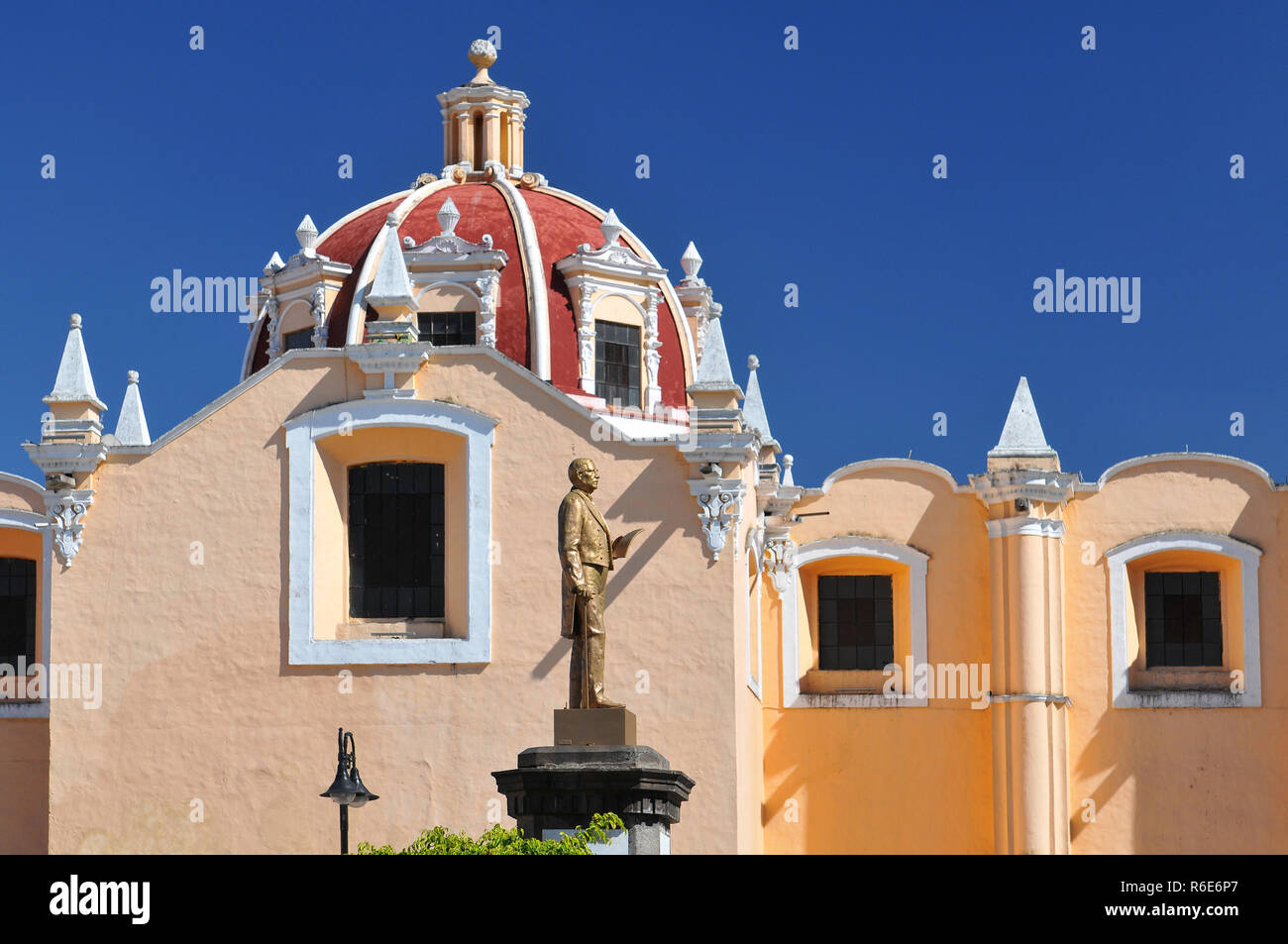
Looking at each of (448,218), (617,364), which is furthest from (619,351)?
(448,218)

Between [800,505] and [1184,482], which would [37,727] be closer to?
[800,505]

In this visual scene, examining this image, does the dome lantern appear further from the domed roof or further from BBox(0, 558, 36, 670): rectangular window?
BBox(0, 558, 36, 670): rectangular window

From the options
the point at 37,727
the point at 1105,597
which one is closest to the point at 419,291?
the point at 37,727

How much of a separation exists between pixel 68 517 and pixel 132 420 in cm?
787

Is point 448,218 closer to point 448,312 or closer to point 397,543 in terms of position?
point 448,312

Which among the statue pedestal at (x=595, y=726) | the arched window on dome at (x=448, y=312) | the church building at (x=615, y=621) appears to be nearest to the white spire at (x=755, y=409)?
the church building at (x=615, y=621)

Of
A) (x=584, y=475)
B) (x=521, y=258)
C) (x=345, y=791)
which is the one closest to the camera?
(x=584, y=475)

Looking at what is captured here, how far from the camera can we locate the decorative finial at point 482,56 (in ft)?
123

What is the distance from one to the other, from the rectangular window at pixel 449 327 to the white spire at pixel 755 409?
4.51 meters

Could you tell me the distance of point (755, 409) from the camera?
106 ft

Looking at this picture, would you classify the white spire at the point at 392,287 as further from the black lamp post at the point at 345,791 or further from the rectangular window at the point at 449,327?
the black lamp post at the point at 345,791

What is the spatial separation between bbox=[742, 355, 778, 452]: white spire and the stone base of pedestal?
15.3 m

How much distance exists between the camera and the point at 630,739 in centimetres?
1683
